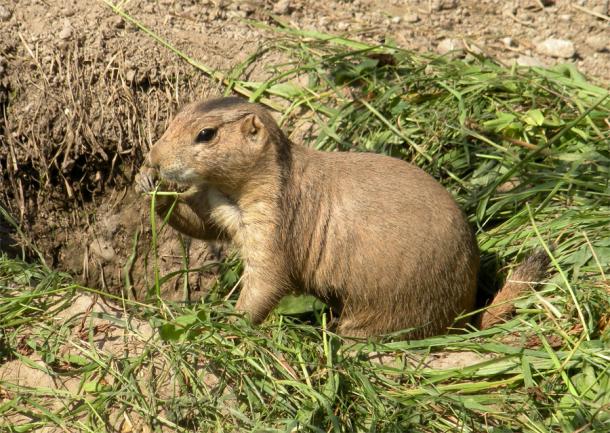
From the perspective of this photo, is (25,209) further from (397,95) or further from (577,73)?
(577,73)

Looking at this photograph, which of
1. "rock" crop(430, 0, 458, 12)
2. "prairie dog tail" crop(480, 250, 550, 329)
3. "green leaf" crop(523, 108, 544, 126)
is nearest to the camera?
"prairie dog tail" crop(480, 250, 550, 329)

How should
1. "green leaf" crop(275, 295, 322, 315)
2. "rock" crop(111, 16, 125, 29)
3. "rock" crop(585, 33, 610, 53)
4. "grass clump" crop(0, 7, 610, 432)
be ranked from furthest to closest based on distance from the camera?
"rock" crop(585, 33, 610, 53) → "rock" crop(111, 16, 125, 29) → "green leaf" crop(275, 295, 322, 315) → "grass clump" crop(0, 7, 610, 432)

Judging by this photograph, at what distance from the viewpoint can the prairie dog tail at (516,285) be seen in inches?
210

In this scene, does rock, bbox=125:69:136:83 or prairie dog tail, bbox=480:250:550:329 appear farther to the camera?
rock, bbox=125:69:136:83

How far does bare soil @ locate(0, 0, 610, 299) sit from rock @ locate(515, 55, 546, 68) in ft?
0.26

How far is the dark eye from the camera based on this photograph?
4910 mm

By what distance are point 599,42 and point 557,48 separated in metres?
0.42

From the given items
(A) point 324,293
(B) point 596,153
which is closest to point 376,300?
(A) point 324,293

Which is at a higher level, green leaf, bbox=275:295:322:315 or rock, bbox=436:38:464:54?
rock, bbox=436:38:464:54

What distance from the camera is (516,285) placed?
17.5 feet

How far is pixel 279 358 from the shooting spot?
4.58 m

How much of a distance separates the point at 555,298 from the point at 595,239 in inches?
21.8

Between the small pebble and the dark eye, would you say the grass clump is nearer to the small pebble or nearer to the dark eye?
the dark eye

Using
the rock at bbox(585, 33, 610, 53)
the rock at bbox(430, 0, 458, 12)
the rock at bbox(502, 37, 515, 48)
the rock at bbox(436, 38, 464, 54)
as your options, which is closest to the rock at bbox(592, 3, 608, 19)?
the rock at bbox(585, 33, 610, 53)
